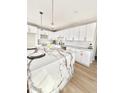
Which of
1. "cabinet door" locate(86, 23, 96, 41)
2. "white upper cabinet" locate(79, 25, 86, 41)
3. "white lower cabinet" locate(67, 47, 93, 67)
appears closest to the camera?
"white lower cabinet" locate(67, 47, 93, 67)

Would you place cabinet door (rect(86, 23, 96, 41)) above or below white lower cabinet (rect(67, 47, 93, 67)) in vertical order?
above

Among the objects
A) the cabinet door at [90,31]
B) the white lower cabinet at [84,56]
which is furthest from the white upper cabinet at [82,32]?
the white lower cabinet at [84,56]

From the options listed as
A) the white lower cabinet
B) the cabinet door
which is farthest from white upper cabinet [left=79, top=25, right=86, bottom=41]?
the white lower cabinet

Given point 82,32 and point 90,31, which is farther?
point 82,32

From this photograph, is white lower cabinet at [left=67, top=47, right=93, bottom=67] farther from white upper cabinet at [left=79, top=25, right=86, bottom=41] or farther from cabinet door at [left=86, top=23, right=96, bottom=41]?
white upper cabinet at [left=79, top=25, right=86, bottom=41]

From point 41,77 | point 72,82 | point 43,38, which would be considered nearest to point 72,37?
point 43,38

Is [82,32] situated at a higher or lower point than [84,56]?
higher

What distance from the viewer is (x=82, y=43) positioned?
5344mm

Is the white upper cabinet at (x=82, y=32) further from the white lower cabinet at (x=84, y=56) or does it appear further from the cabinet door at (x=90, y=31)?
the white lower cabinet at (x=84, y=56)

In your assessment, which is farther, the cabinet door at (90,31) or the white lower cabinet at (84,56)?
the cabinet door at (90,31)

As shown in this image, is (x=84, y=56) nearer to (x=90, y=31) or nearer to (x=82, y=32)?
(x=90, y=31)

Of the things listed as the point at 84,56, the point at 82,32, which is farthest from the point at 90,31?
the point at 84,56

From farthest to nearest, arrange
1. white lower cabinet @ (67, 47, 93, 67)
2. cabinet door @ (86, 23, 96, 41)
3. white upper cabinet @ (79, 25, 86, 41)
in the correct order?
white upper cabinet @ (79, 25, 86, 41) < cabinet door @ (86, 23, 96, 41) < white lower cabinet @ (67, 47, 93, 67)
